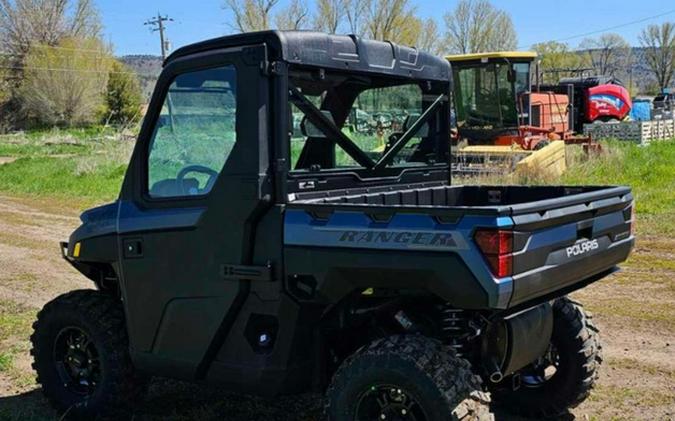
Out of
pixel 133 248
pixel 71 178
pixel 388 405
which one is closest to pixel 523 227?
pixel 388 405

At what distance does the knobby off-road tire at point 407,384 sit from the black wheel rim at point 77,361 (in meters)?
1.85

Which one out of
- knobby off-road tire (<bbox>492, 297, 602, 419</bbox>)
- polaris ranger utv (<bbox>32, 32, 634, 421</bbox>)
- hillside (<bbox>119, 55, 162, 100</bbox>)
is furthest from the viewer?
hillside (<bbox>119, 55, 162, 100</bbox>)

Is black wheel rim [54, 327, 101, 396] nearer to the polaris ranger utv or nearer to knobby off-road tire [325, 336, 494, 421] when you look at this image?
→ the polaris ranger utv

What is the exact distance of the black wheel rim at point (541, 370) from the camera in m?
4.61

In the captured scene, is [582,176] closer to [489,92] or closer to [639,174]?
[639,174]

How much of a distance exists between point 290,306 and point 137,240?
41.9 inches

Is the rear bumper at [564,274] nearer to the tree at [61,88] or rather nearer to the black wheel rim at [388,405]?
the black wheel rim at [388,405]

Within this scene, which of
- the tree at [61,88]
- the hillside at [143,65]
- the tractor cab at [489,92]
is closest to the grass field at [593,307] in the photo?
the tractor cab at [489,92]

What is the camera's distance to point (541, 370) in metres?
4.67

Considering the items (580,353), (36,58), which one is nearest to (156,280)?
(580,353)

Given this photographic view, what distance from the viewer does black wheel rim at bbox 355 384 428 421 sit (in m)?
3.44

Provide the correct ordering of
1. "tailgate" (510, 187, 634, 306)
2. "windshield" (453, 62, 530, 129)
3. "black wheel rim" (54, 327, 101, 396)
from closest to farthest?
"tailgate" (510, 187, 634, 306), "black wheel rim" (54, 327, 101, 396), "windshield" (453, 62, 530, 129)

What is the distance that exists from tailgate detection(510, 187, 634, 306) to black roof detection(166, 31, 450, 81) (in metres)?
1.37

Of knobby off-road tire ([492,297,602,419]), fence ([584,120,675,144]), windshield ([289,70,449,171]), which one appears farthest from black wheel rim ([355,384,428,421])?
fence ([584,120,675,144])
